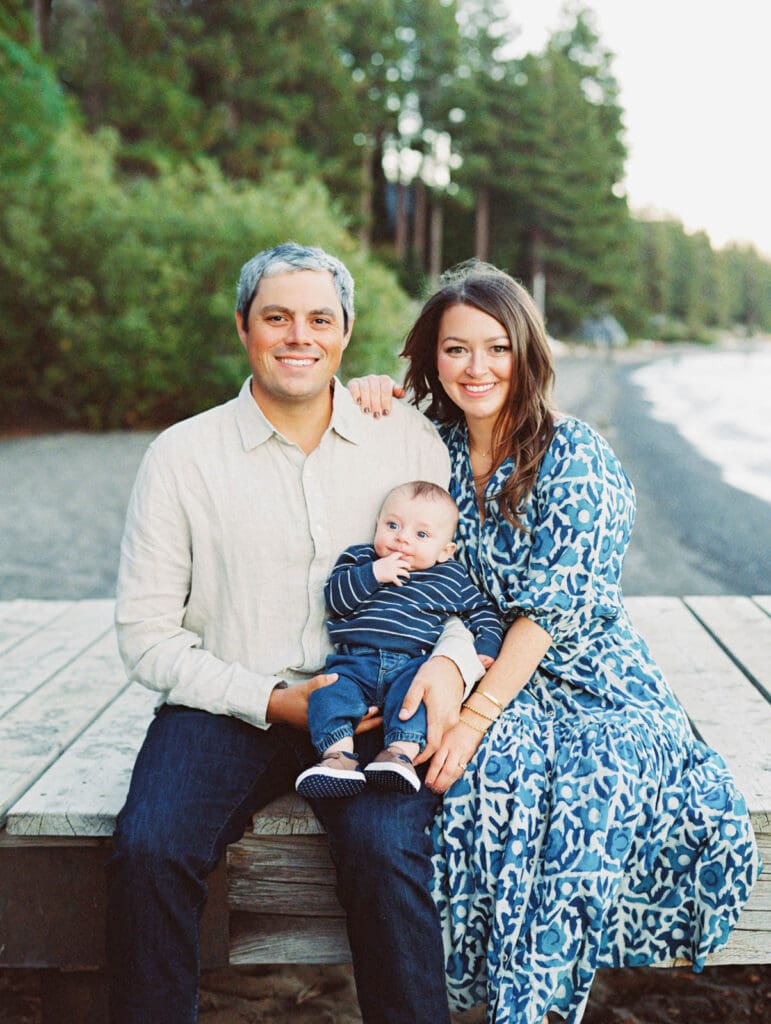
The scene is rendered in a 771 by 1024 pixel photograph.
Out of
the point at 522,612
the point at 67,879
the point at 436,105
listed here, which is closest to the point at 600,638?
the point at 522,612

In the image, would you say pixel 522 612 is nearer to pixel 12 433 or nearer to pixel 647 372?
pixel 12 433

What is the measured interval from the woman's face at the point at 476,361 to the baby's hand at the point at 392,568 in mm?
460

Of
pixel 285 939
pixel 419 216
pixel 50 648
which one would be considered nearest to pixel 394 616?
pixel 285 939

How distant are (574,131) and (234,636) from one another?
152ft

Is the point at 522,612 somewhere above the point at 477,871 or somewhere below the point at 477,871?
above

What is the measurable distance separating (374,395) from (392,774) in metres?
1.10

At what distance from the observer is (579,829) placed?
225cm

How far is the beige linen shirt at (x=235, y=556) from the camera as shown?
2.50 metres

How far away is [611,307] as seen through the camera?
2058 inches

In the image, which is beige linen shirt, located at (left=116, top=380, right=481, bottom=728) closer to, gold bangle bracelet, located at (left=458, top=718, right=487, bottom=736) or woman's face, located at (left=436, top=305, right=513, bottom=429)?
gold bangle bracelet, located at (left=458, top=718, right=487, bottom=736)

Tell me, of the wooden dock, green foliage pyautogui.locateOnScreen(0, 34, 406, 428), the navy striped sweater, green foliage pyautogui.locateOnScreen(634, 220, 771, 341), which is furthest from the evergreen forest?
green foliage pyautogui.locateOnScreen(634, 220, 771, 341)

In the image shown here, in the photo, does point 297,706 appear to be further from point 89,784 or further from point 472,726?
point 89,784

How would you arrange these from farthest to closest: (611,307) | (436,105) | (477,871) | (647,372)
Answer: (611,307) → (436,105) → (647,372) → (477,871)

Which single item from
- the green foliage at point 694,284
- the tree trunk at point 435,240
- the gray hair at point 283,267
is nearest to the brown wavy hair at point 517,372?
the gray hair at point 283,267
